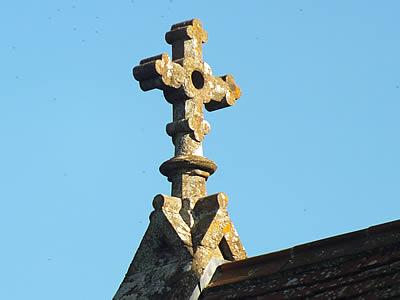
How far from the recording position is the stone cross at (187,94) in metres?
8.70

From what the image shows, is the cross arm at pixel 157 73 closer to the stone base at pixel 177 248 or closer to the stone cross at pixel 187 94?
the stone cross at pixel 187 94

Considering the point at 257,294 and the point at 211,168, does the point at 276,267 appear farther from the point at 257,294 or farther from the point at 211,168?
the point at 211,168

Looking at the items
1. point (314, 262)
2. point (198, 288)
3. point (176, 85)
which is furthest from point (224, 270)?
point (176, 85)

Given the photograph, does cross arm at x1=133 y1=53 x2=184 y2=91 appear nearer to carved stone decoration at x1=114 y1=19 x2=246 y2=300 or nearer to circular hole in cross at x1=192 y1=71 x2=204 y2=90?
carved stone decoration at x1=114 y1=19 x2=246 y2=300

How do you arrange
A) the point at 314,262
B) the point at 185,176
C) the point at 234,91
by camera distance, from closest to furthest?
the point at 314,262 < the point at 185,176 < the point at 234,91

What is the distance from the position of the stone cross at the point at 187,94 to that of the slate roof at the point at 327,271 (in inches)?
38.1

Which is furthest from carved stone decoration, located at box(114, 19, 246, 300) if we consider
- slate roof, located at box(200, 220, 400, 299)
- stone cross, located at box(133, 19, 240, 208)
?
slate roof, located at box(200, 220, 400, 299)

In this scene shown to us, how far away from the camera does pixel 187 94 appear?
8938 millimetres

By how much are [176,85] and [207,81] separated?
1.41ft

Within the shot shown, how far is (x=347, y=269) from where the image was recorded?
7.16 m

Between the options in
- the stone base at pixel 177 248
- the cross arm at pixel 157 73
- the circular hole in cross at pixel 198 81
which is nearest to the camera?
the stone base at pixel 177 248

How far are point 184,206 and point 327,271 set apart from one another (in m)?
1.60

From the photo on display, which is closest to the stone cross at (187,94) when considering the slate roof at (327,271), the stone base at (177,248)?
the stone base at (177,248)

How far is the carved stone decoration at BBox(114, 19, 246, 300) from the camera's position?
8141 millimetres
